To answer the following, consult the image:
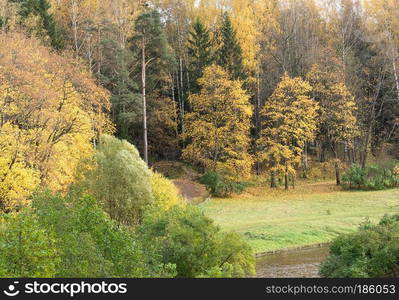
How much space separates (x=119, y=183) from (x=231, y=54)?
99.3ft

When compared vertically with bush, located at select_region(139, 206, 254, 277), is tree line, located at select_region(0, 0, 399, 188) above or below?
above

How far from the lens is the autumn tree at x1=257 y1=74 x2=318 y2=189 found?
50.8 meters

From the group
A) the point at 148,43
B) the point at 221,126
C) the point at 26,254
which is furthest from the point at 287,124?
the point at 26,254

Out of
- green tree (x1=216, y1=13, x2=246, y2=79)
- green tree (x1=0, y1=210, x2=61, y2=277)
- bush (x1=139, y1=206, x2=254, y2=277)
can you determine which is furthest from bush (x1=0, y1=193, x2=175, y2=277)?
green tree (x1=216, y1=13, x2=246, y2=79)

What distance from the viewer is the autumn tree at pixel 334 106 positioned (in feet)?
176

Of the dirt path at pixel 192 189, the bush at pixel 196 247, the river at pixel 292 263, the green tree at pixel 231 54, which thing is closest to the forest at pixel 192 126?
the bush at pixel 196 247

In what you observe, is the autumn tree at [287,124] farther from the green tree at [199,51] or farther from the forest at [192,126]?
the green tree at [199,51]

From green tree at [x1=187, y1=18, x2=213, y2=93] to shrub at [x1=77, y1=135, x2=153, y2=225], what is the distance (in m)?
28.1

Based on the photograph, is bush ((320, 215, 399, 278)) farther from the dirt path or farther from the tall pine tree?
the tall pine tree

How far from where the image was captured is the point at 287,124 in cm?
5175

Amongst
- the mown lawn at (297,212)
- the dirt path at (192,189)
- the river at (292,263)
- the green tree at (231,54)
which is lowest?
the river at (292,263)

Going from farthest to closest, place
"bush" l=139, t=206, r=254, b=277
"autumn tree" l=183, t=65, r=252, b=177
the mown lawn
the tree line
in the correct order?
"autumn tree" l=183, t=65, r=252, b=177
the tree line
the mown lawn
"bush" l=139, t=206, r=254, b=277

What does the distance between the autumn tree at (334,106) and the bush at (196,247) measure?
115ft

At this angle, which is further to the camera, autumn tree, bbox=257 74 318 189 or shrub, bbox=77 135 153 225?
autumn tree, bbox=257 74 318 189
